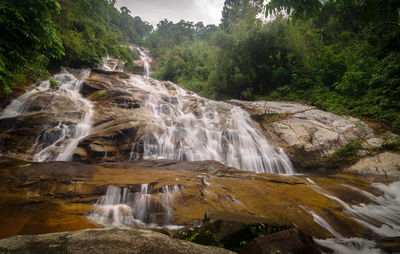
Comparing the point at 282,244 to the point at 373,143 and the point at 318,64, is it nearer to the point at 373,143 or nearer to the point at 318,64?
the point at 373,143

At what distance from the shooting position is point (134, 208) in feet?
11.6

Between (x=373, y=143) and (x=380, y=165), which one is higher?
(x=373, y=143)

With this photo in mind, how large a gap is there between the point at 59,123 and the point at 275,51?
46.4ft

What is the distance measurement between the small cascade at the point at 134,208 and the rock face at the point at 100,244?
163cm

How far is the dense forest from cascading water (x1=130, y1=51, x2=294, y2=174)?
4.22m

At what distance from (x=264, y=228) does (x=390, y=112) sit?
371 inches

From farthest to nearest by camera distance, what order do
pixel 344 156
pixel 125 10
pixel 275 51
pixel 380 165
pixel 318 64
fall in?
pixel 125 10 → pixel 275 51 → pixel 318 64 → pixel 344 156 → pixel 380 165

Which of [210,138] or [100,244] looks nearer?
[100,244]

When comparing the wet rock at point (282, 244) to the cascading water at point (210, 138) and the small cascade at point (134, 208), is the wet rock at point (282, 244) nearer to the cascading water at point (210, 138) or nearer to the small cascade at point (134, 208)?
the small cascade at point (134, 208)

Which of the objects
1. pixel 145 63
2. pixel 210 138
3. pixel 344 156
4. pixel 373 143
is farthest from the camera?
pixel 145 63

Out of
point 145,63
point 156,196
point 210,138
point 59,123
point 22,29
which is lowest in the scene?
point 156,196

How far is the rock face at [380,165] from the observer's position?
6030 millimetres

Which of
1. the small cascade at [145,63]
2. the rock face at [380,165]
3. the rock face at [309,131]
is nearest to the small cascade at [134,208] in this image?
the rock face at [309,131]

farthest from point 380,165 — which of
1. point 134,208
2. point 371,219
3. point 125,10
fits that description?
point 125,10
